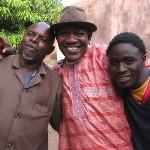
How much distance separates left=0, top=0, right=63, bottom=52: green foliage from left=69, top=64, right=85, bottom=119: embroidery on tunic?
4144 mm

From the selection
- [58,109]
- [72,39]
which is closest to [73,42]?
[72,39]

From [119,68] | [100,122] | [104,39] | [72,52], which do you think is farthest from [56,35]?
[104,39]

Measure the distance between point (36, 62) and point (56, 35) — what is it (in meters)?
0.33

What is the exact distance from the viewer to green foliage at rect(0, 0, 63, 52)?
5996 millimetres

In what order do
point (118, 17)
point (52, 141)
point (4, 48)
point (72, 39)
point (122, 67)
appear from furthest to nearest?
1. point (118, 17)
2. point (52, 141)
3. point (4, 48)
4. point (72, 39)
5. point (122, 67)

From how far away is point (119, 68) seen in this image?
1.96 m

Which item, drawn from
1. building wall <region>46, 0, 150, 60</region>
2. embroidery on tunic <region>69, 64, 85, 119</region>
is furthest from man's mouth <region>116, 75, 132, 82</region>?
building wall <region>46, 0, 150, 60</region>

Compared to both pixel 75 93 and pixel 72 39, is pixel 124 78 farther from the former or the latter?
pixel 72 39

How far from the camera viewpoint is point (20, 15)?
614 centimetres

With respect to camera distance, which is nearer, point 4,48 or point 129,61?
point 129,61

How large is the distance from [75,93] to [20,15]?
4506 millimetres

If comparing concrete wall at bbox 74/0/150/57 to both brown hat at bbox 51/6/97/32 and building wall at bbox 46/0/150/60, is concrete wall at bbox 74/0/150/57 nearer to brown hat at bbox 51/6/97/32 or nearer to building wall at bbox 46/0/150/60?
building wall at bbox 46/0/150/60

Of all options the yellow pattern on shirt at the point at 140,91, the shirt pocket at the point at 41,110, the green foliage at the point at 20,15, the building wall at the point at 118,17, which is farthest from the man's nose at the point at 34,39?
the building wall at the point at 118,17

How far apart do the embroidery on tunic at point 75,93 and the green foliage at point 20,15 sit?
13.6 feet
